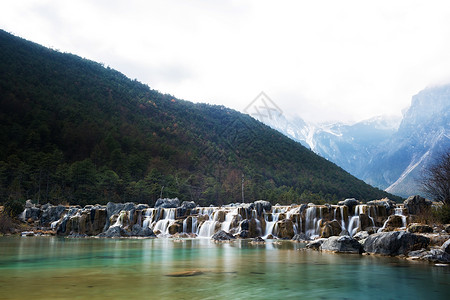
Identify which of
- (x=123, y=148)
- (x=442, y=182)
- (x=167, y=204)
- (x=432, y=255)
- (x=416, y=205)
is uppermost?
(x=123, y=148)

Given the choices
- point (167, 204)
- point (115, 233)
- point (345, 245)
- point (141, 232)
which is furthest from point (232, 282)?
point (167, 204)

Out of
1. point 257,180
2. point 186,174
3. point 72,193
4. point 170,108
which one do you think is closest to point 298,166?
point 257,180

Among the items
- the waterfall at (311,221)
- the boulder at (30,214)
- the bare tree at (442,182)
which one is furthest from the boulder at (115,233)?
the bare tree at (442,182)

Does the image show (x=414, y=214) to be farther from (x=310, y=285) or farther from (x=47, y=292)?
(x=47, y=292)

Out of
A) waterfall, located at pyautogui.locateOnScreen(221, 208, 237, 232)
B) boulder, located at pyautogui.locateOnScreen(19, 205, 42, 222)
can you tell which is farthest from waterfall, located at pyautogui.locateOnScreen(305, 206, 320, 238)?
boulder, located at pyautogui.locateOnScreen(19, 205, 42, 222)

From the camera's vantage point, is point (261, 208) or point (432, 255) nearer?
point (432, 255)

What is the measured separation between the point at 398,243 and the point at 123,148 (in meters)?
86.1

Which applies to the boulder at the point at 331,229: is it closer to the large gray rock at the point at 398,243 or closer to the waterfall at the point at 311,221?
the waterfall at the point at 311,221

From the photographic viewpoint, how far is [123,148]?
9331 centimetres

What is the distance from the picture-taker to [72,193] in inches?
2458

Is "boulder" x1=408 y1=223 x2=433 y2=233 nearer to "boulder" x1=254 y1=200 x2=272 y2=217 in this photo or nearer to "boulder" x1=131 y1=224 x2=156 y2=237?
"boulder" x1=254 y1=200 x2=272 y2=217

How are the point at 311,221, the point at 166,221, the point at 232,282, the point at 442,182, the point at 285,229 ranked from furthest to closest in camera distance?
the point at 166,221 < the point at 311,221 < the point at 285,229 < the point at 442,182 < the point at 232,282

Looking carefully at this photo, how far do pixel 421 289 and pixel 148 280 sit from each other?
22.7 feet

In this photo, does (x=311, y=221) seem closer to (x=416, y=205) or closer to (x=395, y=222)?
(x=395, y=222)
